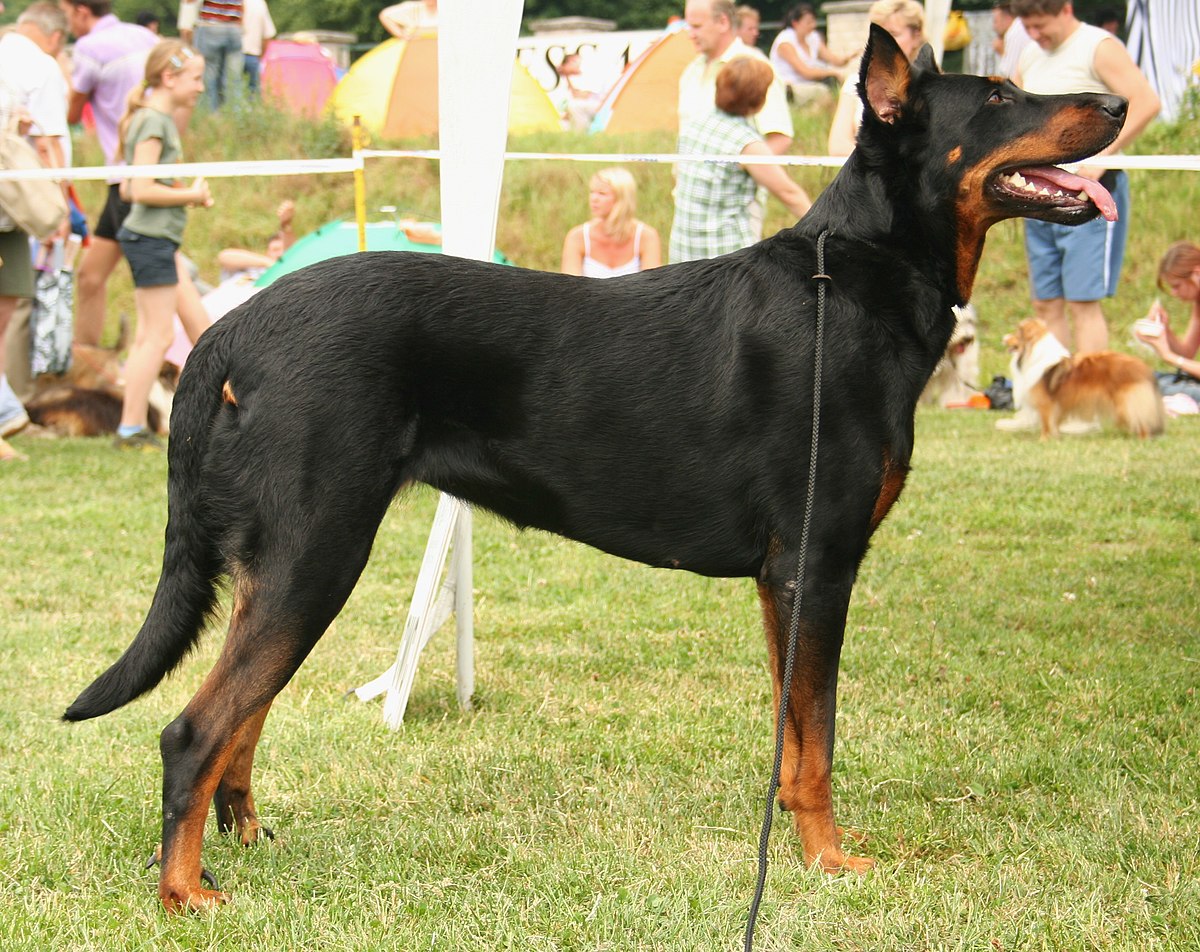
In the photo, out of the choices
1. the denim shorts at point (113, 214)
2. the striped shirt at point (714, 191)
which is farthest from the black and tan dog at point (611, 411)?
the denim shorts at point (113, 214)

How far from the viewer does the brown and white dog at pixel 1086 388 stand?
9531mm

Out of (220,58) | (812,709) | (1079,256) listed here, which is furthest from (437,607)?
(220,58)

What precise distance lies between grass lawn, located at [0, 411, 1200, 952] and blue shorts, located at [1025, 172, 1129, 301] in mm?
2517

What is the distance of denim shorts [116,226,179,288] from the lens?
336 inches

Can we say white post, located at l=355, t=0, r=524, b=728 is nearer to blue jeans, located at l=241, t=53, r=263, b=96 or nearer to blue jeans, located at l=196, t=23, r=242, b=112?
blue jeans, located at l=196, t=23, r=242, b=112

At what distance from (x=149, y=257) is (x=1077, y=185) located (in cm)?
681

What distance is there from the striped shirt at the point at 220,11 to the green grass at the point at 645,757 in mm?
9985

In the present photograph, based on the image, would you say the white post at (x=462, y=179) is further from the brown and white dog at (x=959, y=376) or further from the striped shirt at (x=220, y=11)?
the striped shirt at (x=220, y=11)

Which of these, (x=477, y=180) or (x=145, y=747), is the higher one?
(x=477, y=180)

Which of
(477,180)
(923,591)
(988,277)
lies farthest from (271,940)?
(988,277)

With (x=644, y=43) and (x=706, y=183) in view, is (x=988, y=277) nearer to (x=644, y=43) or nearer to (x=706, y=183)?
(x=706, y=183)

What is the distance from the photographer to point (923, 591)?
5996 mm

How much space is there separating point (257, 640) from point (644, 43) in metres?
19.5

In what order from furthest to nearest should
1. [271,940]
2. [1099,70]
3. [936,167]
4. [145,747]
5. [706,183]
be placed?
[706,183] → [1099,70] → [145,747] → [936,167] → [271,940]
